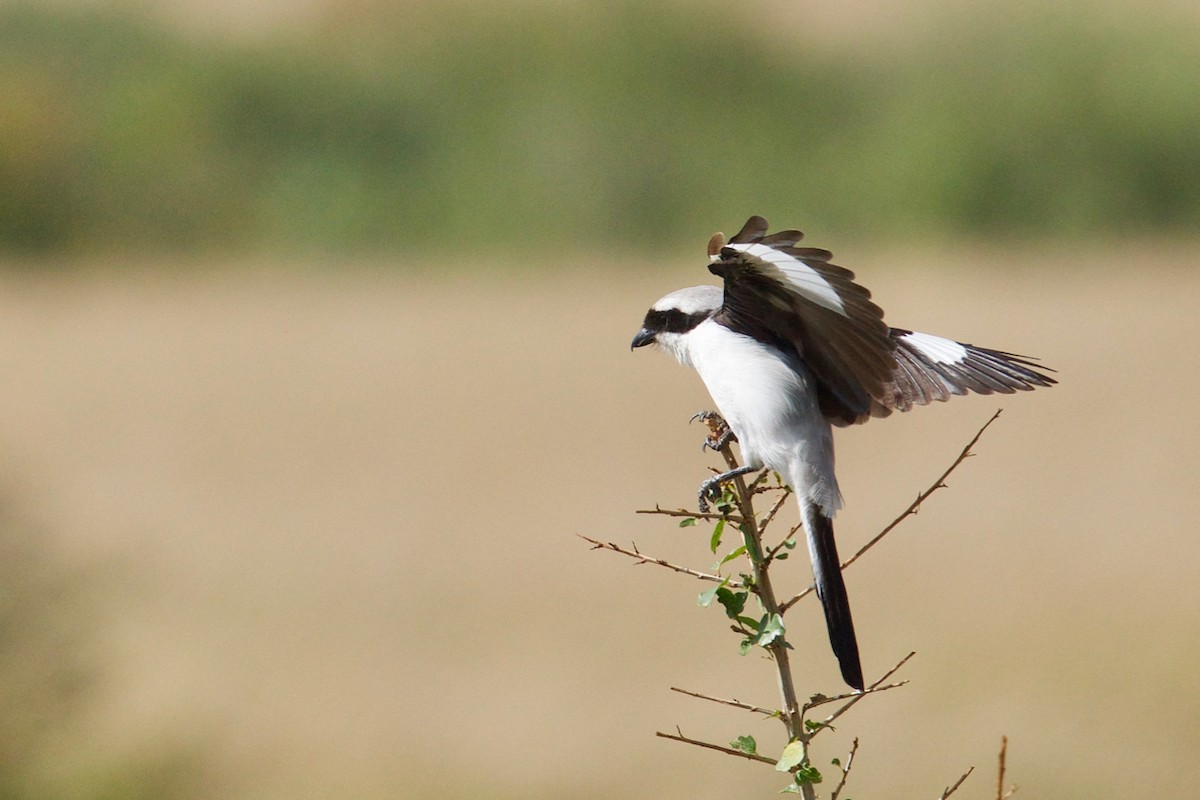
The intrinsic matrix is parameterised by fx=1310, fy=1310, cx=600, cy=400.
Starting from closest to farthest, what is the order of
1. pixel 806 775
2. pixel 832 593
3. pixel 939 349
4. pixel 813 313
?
pixel 806 775 < pixel 832 593 < pixel 813 313 < pixel 939 349

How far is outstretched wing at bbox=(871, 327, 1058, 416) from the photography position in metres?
1.39

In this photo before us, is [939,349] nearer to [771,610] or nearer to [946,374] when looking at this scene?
[946,374]

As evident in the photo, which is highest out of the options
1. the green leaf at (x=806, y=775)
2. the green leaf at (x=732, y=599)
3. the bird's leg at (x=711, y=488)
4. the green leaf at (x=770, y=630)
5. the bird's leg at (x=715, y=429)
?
the bird's leg at (x=715, y=429)

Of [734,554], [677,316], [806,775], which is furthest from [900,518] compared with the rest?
[677,316]

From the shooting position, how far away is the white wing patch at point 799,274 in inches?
50.6

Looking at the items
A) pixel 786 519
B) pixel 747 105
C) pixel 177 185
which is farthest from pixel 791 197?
pixel 177 185

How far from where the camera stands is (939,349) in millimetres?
1469

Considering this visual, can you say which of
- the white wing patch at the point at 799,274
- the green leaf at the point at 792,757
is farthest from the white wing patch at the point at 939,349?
the green leaf at the point at 792,757

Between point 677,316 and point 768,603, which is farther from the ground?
point 677,316

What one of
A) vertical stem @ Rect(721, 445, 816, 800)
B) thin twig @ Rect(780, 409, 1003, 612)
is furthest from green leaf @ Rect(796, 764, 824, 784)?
thin twig @ Rect(780, 409, 1003, 612)

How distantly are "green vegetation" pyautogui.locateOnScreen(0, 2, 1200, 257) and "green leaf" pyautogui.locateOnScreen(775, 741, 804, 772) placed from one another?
21.2 ft

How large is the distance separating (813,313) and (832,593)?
29 cm

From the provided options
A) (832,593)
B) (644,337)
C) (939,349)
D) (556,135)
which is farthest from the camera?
(556,135)

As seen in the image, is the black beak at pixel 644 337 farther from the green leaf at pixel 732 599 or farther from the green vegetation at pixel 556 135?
the green vegetation at pixel 556 135
